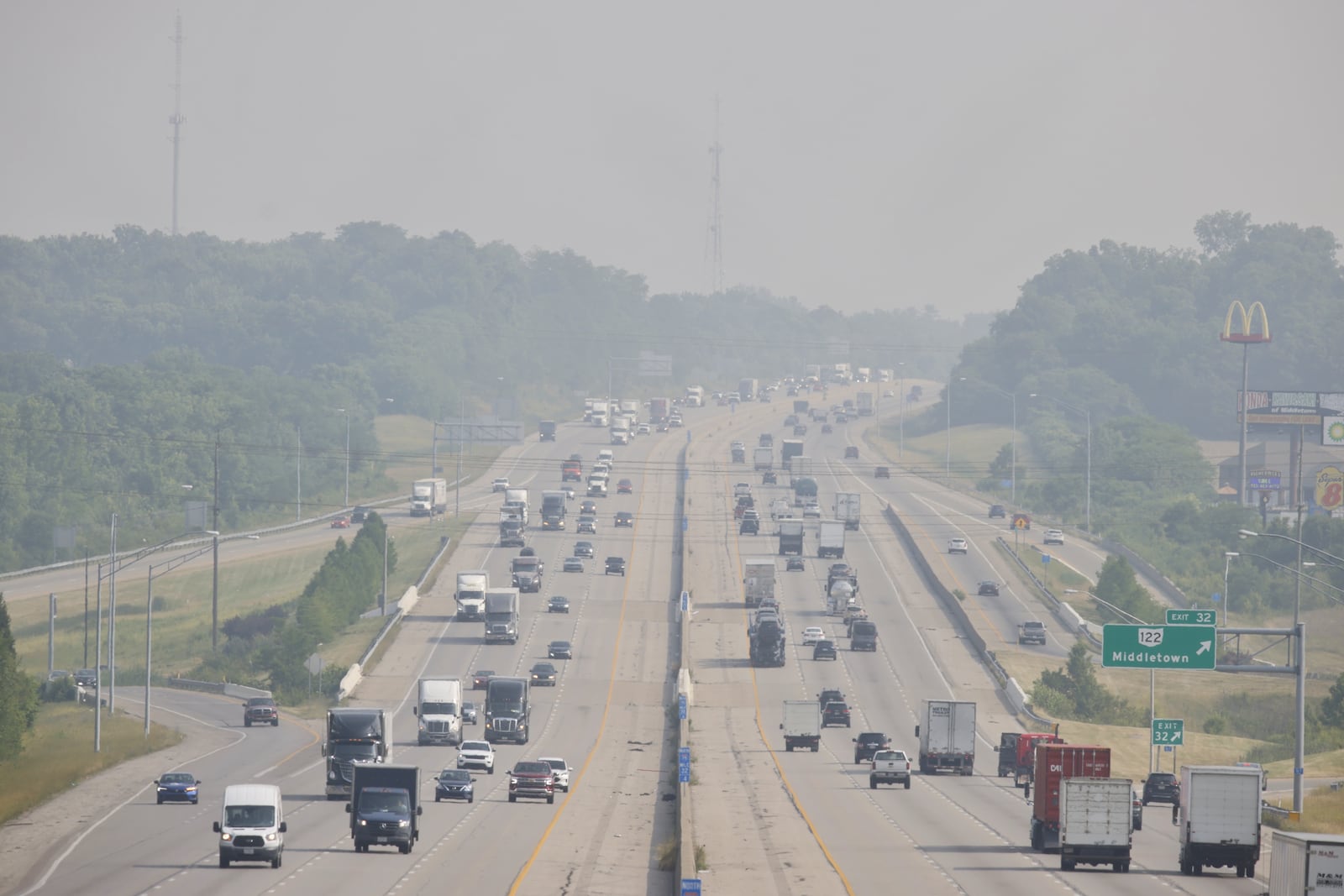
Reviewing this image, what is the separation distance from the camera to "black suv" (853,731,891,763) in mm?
75312

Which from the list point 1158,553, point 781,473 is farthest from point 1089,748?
point 781,473

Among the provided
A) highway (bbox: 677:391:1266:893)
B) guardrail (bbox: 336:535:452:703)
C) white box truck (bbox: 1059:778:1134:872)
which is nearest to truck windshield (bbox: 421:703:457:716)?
highway (bbox: 677:391:1266:893)

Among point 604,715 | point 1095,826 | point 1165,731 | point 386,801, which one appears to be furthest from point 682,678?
point 1095,826

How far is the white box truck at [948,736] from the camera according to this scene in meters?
71.9

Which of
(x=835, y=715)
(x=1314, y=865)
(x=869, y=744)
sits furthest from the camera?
(x=835, y=715)

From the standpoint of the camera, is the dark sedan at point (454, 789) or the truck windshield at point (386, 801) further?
the dark sedan at point (454, 789)

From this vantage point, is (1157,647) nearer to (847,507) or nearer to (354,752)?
(354,752)

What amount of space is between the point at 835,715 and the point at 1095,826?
44.9 m

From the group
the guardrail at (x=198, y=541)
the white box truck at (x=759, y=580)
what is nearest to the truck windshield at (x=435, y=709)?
the white box truck at (x=759, y=580)

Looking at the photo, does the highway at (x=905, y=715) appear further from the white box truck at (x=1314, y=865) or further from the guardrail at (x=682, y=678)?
the white box truck at (x=1314, y=865)

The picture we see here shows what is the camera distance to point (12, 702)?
68688 millimetres

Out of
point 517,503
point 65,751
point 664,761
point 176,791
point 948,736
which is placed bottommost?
point 664,761

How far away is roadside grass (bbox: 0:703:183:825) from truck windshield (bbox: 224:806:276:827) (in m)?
14.7

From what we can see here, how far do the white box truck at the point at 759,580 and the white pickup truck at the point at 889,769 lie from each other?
4985 centimetres
